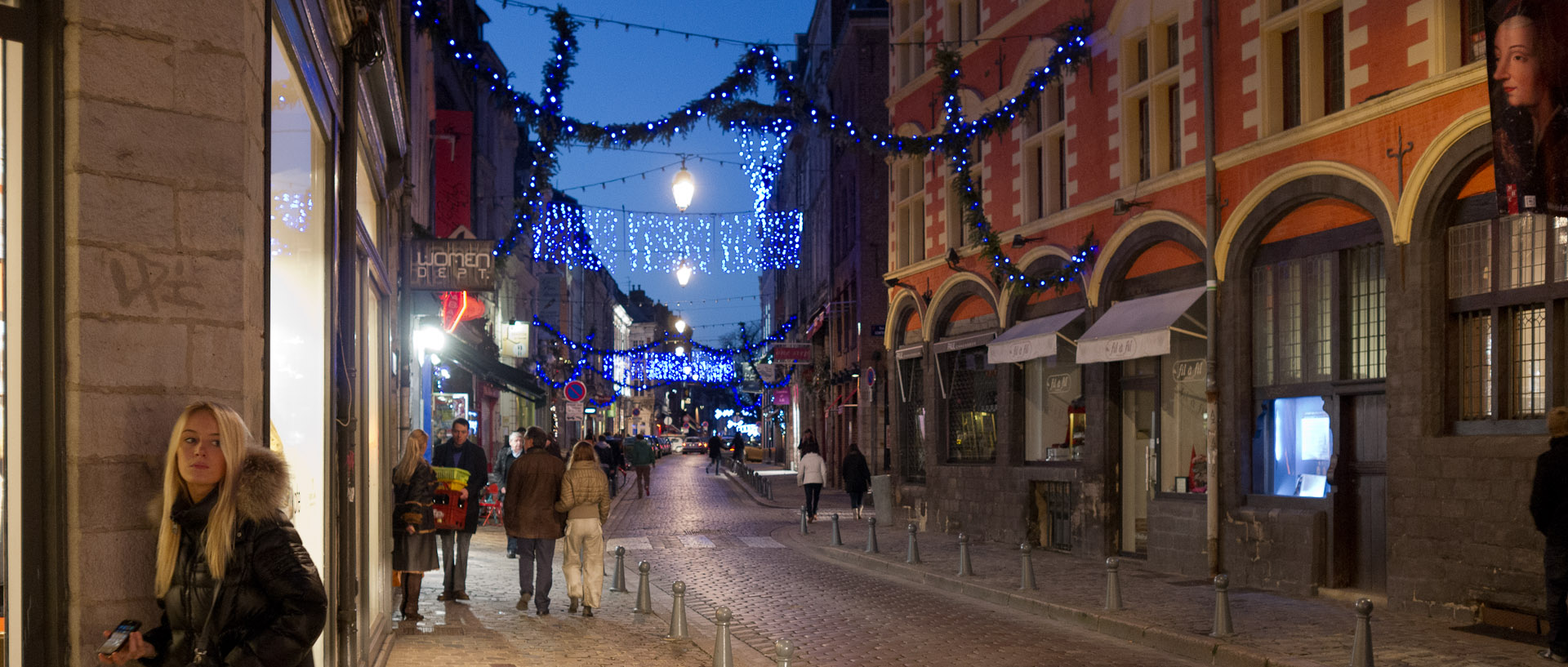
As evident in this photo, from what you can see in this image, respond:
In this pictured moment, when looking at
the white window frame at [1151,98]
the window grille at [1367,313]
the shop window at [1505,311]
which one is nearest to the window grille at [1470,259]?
the shop window at [1505,311]

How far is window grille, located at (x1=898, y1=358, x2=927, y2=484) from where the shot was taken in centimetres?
2525

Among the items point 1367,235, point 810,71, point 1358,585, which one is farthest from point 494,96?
point 810,71

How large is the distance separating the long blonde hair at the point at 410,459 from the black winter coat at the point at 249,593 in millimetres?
7782

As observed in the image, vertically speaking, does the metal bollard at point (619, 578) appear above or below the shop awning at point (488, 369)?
below

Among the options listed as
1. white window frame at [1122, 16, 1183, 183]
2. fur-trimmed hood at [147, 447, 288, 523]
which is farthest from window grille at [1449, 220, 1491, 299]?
fur-trimmed hood at [147, 447, 288, 523]

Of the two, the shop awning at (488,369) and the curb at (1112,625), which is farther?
the shop awning at (488,369)

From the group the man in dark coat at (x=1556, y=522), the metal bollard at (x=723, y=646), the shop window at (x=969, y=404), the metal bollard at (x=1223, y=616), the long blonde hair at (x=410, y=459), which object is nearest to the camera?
the metal bollard at (x=723, y=646)

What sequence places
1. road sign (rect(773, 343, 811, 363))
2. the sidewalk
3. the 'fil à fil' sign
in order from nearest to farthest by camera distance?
the sidewalk
the 'fil à fil' sign
road sign (rect(773, 343, 811, 363))

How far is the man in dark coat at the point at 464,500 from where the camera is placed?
13562 mm

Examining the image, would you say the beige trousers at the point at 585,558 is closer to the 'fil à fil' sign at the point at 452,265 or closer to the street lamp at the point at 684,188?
the 'fil à fil' sign at the point at 452,265

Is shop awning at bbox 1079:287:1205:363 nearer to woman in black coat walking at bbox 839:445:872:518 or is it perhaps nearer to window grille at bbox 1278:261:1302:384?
window grille at bbox 1278:261:1302:384

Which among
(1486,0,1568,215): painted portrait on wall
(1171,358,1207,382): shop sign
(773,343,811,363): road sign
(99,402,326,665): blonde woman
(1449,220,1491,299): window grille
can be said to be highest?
(1486,0,1568,215): painted portrait on wall

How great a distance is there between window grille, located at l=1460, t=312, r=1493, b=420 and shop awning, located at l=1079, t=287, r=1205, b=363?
367cm

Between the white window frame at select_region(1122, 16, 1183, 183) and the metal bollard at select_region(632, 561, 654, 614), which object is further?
A: the white window frame at select_region(1122, 16, 1183, 183)
